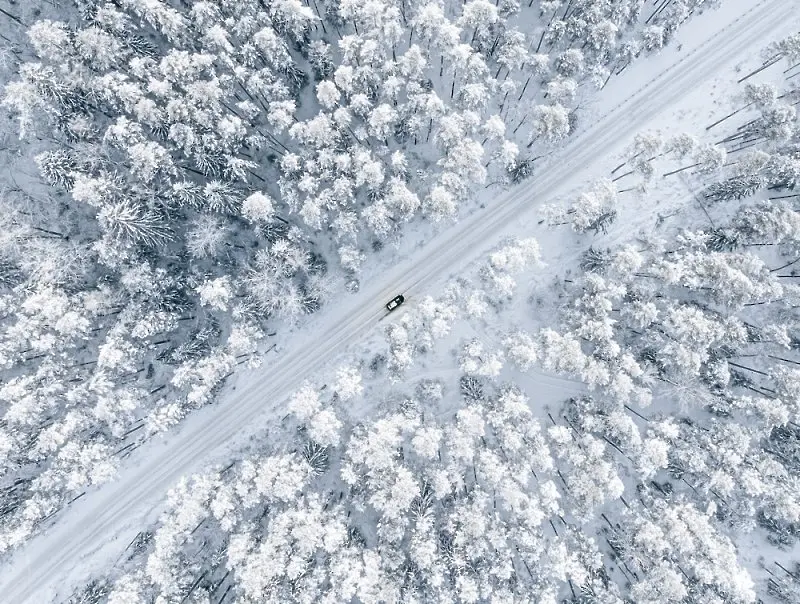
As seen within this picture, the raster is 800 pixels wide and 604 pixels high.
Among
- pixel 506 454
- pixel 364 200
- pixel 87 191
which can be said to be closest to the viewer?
pixel 87 191

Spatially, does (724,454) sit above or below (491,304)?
below

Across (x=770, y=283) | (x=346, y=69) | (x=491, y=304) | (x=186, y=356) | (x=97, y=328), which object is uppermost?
(x=346, y=69)

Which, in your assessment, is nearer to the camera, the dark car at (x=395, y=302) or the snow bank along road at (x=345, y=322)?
the snow bank along road at (x=345, y=322)

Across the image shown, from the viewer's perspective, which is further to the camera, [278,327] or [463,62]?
[278,327]

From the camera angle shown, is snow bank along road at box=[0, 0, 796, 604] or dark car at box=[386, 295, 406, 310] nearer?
snow bank along road at box=[0, 0, 796, 604]

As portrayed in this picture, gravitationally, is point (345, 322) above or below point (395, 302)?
above

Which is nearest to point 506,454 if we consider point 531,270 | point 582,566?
point 582,566

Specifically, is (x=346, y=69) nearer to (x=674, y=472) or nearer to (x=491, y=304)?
(x=491, y=304)

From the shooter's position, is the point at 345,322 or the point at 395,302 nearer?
the point at 395,302
